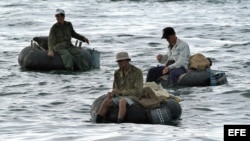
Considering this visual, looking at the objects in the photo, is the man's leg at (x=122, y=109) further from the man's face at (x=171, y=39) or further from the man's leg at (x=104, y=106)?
the man's face at (x=171, y=39)

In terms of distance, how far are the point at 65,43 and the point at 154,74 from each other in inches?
156

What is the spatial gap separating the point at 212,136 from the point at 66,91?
22.8ft

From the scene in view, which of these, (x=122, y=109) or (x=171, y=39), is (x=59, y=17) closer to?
(x=171, y=39)

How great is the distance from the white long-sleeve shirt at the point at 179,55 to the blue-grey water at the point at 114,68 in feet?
2.29

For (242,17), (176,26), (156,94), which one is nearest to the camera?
(156,94)

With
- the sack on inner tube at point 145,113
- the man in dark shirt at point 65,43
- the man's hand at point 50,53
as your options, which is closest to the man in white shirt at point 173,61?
the sack on inner tube at point 145,113

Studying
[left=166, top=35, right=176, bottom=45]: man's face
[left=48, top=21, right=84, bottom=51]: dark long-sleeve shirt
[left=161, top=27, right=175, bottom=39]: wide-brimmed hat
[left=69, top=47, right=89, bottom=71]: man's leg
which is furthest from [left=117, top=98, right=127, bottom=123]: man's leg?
[left=69, top=47, right=89, bottom=71]: man's leg

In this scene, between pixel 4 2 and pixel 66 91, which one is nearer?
pixel 66 91

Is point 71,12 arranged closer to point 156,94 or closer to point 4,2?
point 4,2

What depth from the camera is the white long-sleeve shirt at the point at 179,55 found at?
1916cm

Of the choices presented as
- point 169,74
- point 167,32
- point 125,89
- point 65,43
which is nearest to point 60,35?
point 65,43

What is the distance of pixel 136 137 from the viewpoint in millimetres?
14031

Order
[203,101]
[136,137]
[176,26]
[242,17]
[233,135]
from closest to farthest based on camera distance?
[233,135], [136,137], [203,101], [176,26], [242,17]

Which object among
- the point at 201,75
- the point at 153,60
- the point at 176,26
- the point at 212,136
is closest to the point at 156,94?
the point at 212,136
